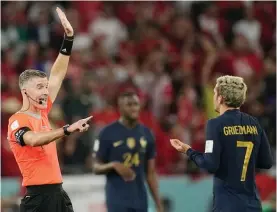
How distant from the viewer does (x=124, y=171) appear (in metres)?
10.1

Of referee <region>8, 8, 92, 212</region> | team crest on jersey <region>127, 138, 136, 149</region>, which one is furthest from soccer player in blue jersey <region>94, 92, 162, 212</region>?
referee <region>8, 8, 92, 212</region>

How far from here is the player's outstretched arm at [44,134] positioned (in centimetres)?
716

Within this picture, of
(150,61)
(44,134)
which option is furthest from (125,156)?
(150,61)

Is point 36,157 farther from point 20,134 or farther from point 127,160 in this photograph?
point 127,160

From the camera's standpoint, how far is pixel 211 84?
15266 millimetres

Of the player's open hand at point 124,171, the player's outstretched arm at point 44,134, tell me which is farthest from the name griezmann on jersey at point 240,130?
the player's open hand at point 124,171

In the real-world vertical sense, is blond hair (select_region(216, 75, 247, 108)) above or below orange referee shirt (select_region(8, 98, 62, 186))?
above

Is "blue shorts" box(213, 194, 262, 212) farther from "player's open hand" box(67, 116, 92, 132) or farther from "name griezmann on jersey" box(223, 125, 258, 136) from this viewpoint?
"player's open hand" box(67, 116, 92, 132)

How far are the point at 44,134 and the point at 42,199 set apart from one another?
75cm

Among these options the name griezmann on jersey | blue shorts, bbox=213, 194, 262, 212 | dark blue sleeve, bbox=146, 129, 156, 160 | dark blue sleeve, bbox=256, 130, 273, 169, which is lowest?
blue shorts, bbox=213, 194, 262, 212

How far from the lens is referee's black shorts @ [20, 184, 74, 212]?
783cm

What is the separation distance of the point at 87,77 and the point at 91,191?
2.54m

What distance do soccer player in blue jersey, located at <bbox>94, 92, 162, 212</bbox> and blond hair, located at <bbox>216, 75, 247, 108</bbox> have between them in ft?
8.58

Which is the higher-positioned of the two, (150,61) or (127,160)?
(150,61)
